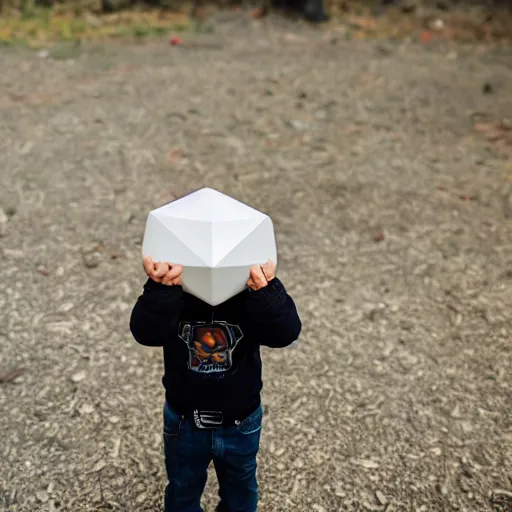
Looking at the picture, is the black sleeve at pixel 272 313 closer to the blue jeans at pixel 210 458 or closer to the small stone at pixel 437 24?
the blue jeans at pixel 210 458

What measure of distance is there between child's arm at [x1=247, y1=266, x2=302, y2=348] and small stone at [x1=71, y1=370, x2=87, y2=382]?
1.87 metres

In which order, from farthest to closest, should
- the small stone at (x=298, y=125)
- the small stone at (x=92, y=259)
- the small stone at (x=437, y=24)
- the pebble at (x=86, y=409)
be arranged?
the small stone at (x=437, y=24)
the small stone at (x=298, y=125)
the small stone at (x=92, y=259)
the pebble at (x=86, y=409)

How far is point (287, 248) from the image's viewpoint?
4.87 m

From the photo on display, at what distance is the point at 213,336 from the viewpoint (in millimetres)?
2096

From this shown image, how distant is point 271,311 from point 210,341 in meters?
0.23

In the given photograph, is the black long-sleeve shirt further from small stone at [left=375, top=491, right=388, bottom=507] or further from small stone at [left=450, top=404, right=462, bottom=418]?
small stone at [left=450, top=404, right=462, bottom=418]

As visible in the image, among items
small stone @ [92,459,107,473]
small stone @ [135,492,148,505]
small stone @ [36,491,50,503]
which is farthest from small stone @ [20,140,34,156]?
small stone @ [135,492,148,505]

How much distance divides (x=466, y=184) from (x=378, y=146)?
0.93m

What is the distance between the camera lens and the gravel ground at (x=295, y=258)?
320 cm

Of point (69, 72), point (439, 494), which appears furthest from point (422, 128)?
point (439, 494)

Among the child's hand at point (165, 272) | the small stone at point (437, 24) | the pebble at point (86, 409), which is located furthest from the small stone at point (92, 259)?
the small stone at point (437, 24)

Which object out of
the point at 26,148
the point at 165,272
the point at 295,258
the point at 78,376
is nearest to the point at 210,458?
the point at 165,272

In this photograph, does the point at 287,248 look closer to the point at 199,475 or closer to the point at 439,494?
the point at 439,494

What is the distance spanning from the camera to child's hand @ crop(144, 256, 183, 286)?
6.34 feet
